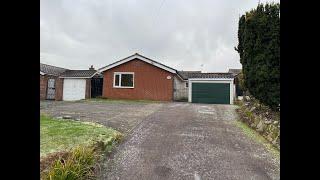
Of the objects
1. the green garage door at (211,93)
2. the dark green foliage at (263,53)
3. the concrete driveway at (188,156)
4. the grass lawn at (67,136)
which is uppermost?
the dark green foliage at (263,53)

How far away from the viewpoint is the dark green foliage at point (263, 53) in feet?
31.4

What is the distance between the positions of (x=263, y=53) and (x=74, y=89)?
20.9m

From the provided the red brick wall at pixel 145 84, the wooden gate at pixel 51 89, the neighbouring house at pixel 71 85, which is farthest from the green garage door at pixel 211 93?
the wooden gate at pixel 51 89

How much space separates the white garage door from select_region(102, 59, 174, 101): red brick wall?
14.3 feet

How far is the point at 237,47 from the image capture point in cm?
1359

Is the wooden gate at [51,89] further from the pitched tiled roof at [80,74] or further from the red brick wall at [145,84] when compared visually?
the red brick wall at [145,84]

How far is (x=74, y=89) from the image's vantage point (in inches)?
1038

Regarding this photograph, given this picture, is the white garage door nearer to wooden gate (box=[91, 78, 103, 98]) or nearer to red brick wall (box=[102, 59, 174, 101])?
wooden gate (box=[91, 78, 103, 98])

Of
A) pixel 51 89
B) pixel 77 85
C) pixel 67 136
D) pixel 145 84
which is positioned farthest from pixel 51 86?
pixel 67 136

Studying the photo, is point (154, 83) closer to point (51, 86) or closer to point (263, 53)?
point (51, 86)

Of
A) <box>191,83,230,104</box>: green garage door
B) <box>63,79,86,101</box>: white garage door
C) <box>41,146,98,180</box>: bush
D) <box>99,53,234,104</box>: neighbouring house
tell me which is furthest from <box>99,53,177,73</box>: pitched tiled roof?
<box>41,146,98,180</box>: bush

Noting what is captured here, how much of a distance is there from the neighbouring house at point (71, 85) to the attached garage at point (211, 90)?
10.1 meters
